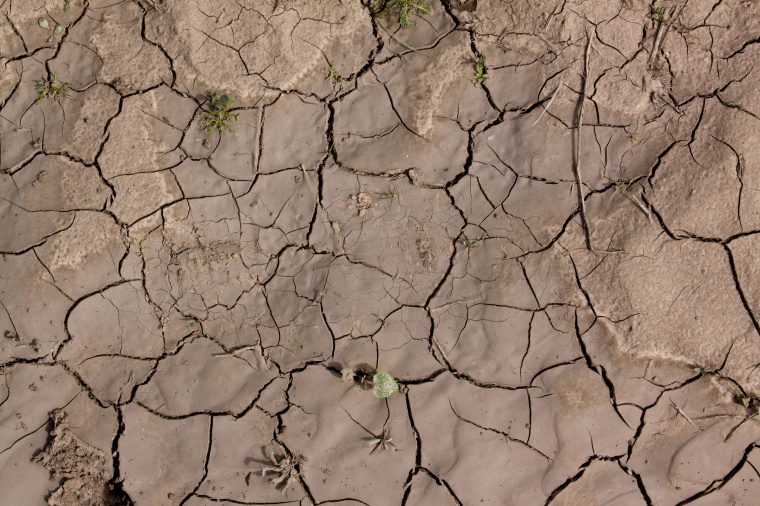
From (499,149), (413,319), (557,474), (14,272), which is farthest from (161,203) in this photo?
(557,474)

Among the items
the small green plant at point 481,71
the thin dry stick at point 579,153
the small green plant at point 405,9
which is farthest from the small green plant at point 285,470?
the small green plant at point 405,9

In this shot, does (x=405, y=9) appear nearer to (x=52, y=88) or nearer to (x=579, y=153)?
(x=579, y=153)

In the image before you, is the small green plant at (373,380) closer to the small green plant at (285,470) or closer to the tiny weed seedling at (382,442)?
the tiny weed seedling at (382,442)

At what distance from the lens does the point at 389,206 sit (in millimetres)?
3027

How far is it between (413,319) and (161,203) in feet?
5.23

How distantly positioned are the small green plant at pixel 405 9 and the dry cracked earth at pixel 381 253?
1.5 inches

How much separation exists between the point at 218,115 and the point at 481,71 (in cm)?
155

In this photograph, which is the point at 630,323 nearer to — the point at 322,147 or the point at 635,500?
the point at 635,500

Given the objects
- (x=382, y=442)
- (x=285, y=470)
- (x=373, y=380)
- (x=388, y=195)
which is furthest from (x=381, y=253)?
(x=285, y=470)

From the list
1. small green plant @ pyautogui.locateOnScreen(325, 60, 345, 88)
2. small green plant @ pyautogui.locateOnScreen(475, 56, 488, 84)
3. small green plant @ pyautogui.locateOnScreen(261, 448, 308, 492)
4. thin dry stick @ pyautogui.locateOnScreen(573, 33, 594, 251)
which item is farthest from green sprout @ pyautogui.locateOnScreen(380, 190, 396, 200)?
small green plant @ pyautogui.locateOnScreen(261, 448, 308, 492)

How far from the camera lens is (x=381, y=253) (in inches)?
118

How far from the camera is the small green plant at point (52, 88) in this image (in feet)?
10.0

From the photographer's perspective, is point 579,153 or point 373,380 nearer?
point 373,380

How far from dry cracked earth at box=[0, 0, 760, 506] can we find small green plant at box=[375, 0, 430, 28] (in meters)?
0.04
